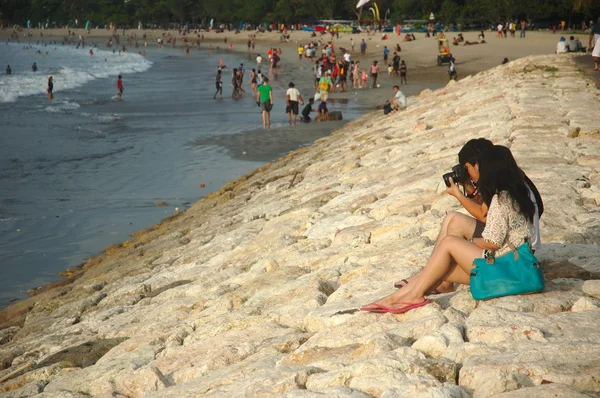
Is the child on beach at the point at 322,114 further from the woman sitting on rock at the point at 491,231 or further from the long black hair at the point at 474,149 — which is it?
the woman sitting on rock at the point at 491,231

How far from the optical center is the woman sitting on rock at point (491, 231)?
5.01 metres

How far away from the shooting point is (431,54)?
5041 cm

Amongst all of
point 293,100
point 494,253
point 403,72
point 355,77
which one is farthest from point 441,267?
point 355,77

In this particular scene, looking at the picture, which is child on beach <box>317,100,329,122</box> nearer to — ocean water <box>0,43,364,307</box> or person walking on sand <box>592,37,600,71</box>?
ocean water <box>0,43,364,307</box>

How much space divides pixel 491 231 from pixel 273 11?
4055 inches

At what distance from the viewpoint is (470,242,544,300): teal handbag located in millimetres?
4938

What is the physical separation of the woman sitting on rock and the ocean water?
6.47 metres

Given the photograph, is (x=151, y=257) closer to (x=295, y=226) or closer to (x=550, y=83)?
(x=295, y=226)

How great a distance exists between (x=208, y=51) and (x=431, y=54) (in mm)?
34382

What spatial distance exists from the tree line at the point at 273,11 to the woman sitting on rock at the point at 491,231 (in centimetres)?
2674

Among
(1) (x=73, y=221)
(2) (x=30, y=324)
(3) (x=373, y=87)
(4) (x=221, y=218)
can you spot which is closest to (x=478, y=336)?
(2) (x=30, y=324)

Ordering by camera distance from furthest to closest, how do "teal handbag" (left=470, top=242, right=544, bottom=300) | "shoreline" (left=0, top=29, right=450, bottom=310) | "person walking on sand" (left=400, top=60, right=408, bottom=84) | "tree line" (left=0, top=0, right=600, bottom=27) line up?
1. "tree line" (left=0, top=0, right=600, bottom=27)
2. "person walking on sand" (left=400, top=60, right=408, bottom=84)
3. "shoreline" (left=0, top=29, right=450, bottom=310)
4. "teal handbag" (left=470, top=242, right=544, bottom=300)

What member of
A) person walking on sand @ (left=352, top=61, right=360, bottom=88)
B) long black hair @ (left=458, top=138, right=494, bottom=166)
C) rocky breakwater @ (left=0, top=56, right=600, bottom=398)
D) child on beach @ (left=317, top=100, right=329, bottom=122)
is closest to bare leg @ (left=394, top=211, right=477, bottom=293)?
rocky breakwater @ (left=0, top=56, right=600, bottom=398)

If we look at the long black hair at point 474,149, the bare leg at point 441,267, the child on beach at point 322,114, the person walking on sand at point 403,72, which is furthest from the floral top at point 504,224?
the person walking on sand at point 403,72
